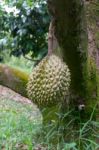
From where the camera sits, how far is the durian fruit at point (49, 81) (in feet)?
4.99

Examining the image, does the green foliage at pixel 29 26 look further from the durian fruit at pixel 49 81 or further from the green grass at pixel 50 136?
the durian fruit at pixel 49 81

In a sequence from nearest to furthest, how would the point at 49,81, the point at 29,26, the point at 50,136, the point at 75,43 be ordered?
the point at 49,81 < the point at 75,43 < the point at 50,136 < the point at 29,26

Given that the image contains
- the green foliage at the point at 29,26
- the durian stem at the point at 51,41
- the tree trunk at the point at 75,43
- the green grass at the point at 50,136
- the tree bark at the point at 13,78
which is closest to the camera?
the tree trunk at the point at 75,43

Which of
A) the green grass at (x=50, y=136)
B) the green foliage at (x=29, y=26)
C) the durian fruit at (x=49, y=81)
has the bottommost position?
the green grass at (x=50, y=136)

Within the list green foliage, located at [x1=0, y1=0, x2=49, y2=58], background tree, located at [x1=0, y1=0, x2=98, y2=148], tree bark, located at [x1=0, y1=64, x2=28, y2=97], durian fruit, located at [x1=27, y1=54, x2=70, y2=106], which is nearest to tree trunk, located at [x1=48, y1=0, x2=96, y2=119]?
background tree, located at [x1=0, y1=0, x2=98, y2=148]

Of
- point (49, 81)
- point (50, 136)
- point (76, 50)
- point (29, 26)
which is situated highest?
point (29, 26)

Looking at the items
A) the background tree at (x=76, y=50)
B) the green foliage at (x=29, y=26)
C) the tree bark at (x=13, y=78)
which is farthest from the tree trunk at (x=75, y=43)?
the green foliage at (x=29, y=26)

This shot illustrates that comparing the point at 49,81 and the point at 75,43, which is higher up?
the point at 75,43

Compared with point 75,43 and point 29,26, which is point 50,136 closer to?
point 75,43

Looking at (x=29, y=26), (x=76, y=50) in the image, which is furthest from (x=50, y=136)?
(x=29, y=26)

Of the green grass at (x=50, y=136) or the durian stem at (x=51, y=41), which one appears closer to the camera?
the durian stem at (x=51, y=41)

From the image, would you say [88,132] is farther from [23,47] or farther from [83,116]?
[23,47]

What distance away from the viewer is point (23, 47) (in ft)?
14.5

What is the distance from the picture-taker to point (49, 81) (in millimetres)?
1529
